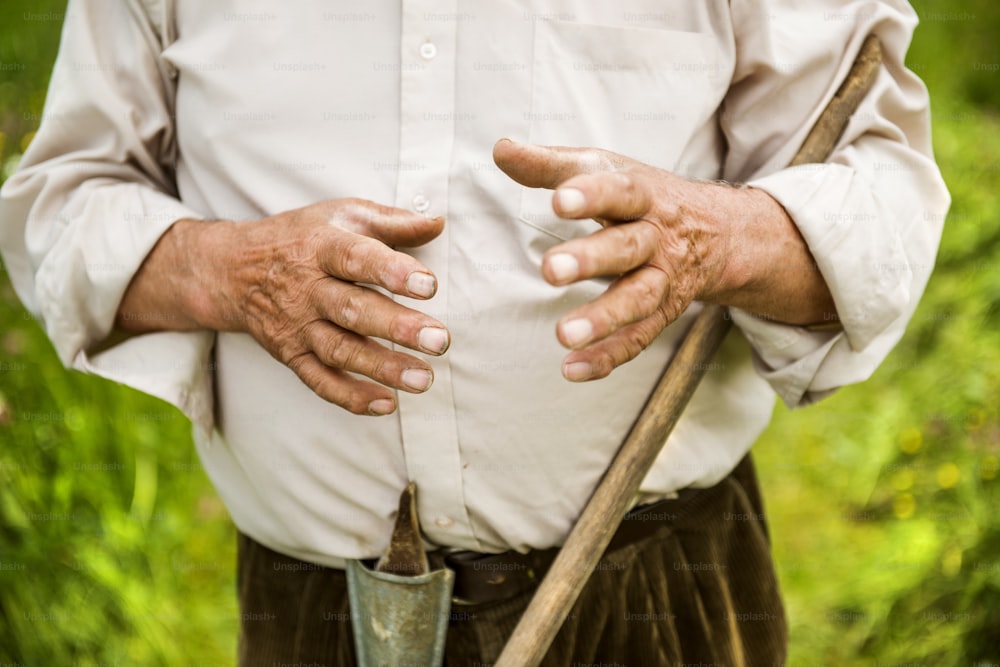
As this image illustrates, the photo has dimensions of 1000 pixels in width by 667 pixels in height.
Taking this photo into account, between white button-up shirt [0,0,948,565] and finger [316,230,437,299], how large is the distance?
0.15m

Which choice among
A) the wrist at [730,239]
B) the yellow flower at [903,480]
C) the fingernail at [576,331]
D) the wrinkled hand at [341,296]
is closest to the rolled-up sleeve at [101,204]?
the wrinkled hand at [341,296]

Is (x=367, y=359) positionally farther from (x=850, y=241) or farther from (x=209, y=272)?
(x=850, y=241)

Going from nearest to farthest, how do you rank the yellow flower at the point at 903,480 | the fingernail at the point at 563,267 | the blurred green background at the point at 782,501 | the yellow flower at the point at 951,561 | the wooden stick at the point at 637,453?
the fingernail at the point at 563,267, the wooden stick at the point at 637,453, the blurred green background at the point at 782,501, the yellow flower at the point at 951,561, the yellow flower at the point at 903,480

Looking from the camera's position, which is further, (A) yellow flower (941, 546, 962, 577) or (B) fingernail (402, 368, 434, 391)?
(A) yellow flower (941, 546, 962, 577)

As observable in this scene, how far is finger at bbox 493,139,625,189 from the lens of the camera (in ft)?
3.46

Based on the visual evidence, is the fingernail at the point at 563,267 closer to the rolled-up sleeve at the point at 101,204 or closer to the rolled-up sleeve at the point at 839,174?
the rolled-up sleeve at the point at 839,174

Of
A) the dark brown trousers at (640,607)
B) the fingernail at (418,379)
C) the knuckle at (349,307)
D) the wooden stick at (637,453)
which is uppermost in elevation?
the knuckle at (349,307)

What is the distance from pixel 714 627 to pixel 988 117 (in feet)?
15.1

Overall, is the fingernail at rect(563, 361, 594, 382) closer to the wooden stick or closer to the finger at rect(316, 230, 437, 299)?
the finger at rect(316, 230, 437, 299)

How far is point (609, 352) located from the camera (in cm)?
108

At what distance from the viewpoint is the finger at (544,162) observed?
1.05 m

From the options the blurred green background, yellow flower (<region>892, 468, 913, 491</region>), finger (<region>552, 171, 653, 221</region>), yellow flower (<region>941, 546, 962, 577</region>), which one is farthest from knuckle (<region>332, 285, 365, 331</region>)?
yellow flower (<region>892, 468, 913, 491</region>)

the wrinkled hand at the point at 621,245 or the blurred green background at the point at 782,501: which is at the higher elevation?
the wrinkled hand at the point at 621,245

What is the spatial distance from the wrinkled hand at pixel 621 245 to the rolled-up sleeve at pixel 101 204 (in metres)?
0.70
